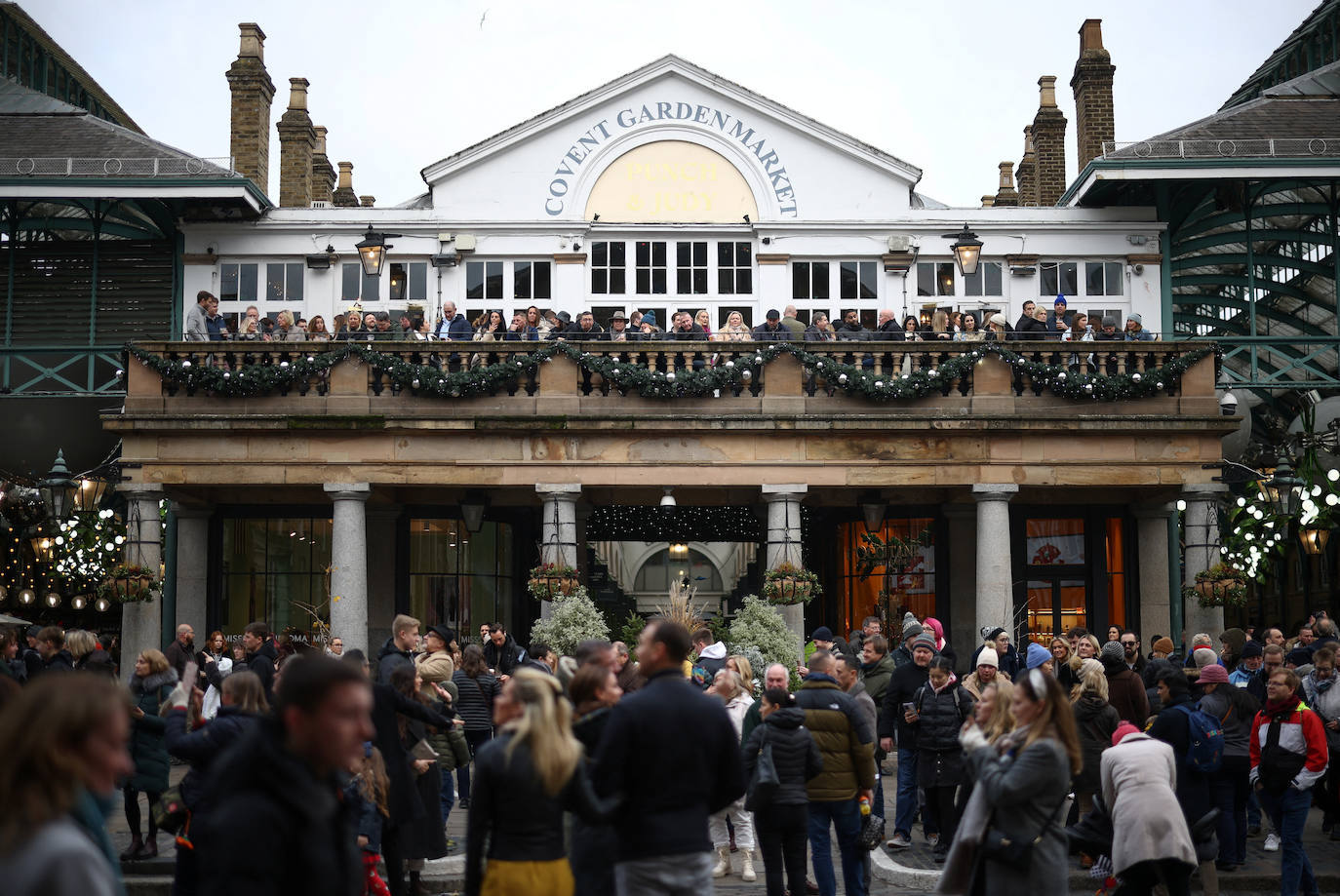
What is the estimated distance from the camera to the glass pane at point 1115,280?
1064 inches

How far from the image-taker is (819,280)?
88.6ft

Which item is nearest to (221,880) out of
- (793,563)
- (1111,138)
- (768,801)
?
(768,801)

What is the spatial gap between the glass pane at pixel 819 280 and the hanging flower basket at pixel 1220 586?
27.6 feet

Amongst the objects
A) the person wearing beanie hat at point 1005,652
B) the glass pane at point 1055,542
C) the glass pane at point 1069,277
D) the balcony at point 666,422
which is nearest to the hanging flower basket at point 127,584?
the balcony at point 666,422

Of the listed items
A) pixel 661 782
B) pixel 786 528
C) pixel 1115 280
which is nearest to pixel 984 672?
pixel 661 782

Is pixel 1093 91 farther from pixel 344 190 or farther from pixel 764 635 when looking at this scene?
pixel 344 190

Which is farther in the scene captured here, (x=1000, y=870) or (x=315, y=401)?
(x=315, y=401)

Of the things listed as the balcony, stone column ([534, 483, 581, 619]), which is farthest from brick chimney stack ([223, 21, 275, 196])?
stone column ([534, 483, 581, 619])

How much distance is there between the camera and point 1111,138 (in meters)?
31.0

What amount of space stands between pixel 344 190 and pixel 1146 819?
3764 centimetres

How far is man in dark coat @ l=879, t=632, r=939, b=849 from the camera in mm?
13289

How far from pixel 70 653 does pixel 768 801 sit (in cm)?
746

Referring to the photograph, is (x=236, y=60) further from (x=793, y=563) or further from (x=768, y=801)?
(x=768, y=801)

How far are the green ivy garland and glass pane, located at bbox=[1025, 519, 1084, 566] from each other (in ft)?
15.1
